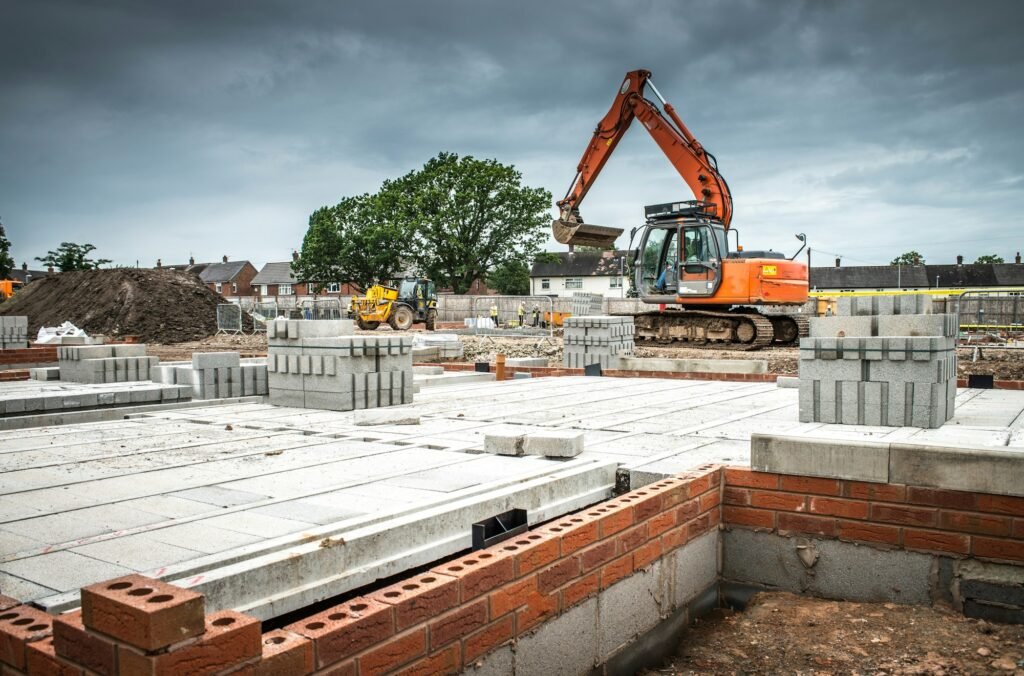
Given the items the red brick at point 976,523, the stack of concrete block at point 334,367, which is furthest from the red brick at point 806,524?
the stack of concrete block at point 334,367

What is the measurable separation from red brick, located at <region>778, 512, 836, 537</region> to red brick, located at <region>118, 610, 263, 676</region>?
10.5 ft

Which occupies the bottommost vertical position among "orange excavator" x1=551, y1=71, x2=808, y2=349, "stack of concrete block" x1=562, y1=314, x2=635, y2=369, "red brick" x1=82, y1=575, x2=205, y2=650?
"red brick" x1=82, y1=575, x2=205, y2=650

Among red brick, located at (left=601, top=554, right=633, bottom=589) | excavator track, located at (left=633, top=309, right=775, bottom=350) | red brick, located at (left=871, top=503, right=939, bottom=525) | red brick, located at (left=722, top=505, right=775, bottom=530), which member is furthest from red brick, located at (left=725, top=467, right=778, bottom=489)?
excavator track, located at (left=633, top=309, right=775, bottom=350)

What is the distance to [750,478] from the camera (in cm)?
441

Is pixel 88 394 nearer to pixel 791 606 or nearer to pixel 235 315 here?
pixel 791 606

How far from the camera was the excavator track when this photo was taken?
725 inches

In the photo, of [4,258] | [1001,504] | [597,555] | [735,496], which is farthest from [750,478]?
[4,258]

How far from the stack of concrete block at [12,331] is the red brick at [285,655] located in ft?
56.1

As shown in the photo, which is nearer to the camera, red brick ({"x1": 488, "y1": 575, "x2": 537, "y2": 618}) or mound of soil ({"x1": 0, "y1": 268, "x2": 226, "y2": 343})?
red brick ({"x1": 488, "y1": 575, "x2": 537, "y2": 618})

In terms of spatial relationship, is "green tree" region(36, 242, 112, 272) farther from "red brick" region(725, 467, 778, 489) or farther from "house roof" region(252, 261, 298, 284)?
"red brick" region(725, 467, 778, 489)

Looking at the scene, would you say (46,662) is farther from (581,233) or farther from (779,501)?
(581,233)

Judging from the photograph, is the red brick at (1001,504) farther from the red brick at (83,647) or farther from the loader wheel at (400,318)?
the loader wheel at (400,318)

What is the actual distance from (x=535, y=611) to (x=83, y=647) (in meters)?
1.64

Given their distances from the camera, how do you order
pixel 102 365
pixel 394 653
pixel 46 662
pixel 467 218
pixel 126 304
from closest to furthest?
1. pixel 46 662
2. pixel 394 653
3. pixel 102 365
4. pixel 126 304
5. pixel 467 218
